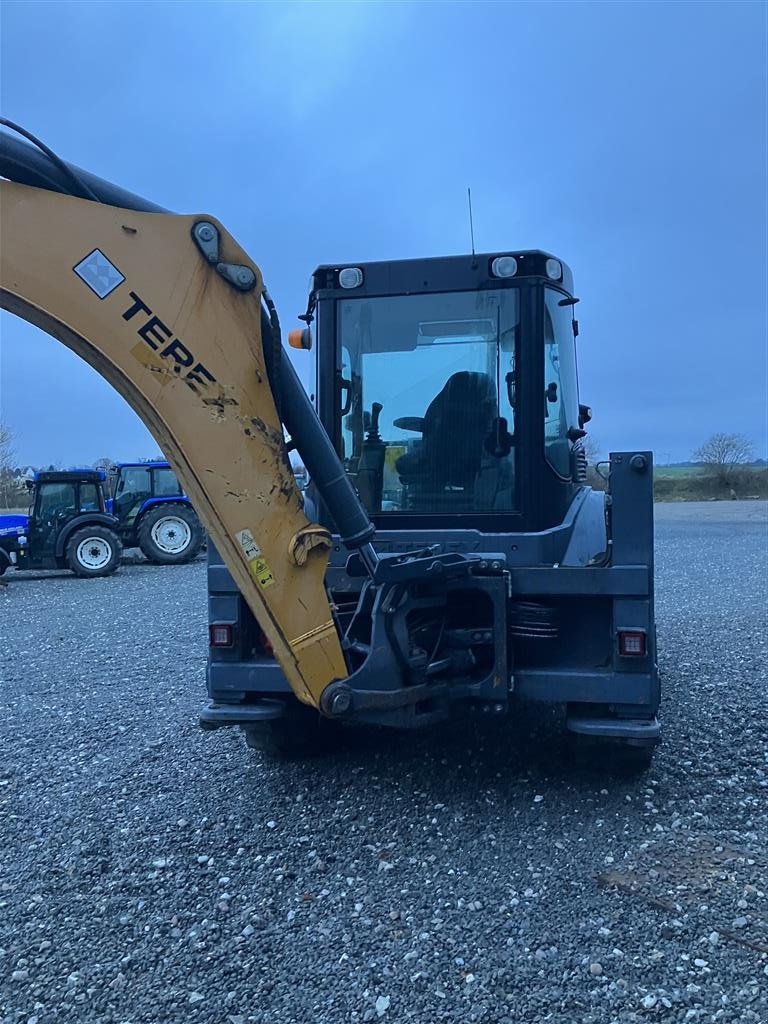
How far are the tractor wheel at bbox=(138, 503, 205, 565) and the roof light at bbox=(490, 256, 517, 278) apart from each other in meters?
13.1

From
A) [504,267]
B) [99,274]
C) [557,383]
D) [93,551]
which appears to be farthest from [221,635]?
[93,551]

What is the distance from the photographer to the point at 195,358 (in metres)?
3.20

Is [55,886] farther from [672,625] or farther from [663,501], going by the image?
[663,501]

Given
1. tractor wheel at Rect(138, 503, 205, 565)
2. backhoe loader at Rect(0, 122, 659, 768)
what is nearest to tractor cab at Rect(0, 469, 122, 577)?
tractor wheel at Rect(138, 503, 205, 565)

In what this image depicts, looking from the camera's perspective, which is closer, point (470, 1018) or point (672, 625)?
point (470, 1018)

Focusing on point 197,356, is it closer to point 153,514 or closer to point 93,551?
point 93,551

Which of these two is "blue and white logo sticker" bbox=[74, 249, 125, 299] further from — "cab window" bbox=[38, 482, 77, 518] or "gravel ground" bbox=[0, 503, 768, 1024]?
"cab window" bbox=[38, 482, 77, 518]

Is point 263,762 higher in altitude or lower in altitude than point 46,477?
lower

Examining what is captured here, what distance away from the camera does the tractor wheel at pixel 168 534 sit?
54.2 feet

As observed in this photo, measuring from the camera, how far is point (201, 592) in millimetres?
13016

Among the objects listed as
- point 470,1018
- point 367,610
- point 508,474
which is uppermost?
point 508,474

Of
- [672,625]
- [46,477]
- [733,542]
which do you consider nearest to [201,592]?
[46,477]

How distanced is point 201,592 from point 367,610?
9.41 m

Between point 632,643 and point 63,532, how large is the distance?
13015mm
